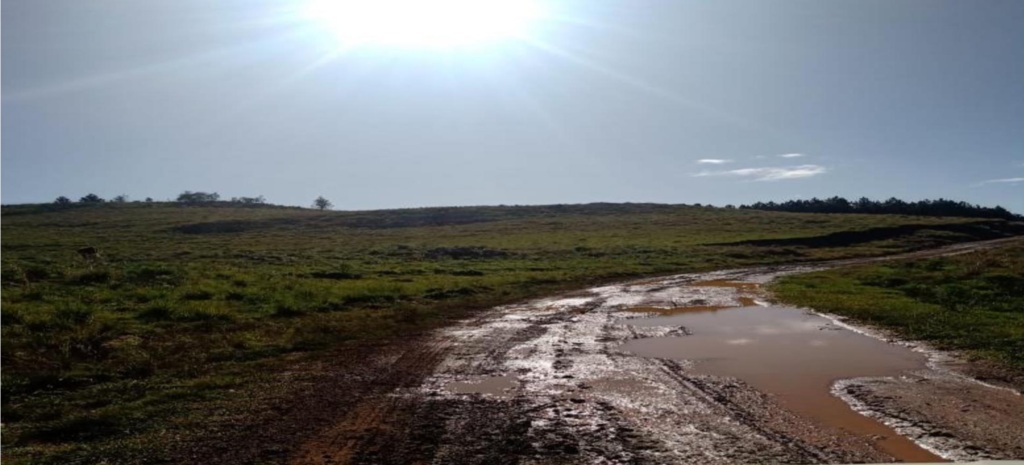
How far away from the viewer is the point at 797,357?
485 inches

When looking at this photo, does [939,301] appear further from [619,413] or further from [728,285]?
[619,413]

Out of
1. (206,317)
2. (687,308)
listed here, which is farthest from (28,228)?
(687,308)

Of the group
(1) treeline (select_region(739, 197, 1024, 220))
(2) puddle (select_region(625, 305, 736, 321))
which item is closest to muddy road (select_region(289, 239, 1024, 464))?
(2) puddle (select_region(625, 305, 736, 321))

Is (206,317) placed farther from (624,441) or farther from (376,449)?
(624,441)

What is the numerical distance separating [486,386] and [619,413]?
8.04 ft

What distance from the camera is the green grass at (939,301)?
1300 cm

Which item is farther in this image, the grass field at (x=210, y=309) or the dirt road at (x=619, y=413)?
the grass field at (x=210, y=309)

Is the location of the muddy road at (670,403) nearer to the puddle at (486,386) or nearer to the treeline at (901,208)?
the puddle at (486,386)

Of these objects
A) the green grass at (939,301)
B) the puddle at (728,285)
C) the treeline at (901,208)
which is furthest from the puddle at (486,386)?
the treeline at (901,208)

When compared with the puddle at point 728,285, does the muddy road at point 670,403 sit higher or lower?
higher

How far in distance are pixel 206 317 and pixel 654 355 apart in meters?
10.6

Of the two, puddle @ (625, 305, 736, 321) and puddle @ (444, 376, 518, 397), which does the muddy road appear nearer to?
puddle @ (444, 376, 518, 397)

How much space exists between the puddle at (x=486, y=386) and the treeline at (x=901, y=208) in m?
112

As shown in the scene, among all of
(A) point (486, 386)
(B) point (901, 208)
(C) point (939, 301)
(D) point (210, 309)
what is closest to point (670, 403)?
(A) point (486, 386)
